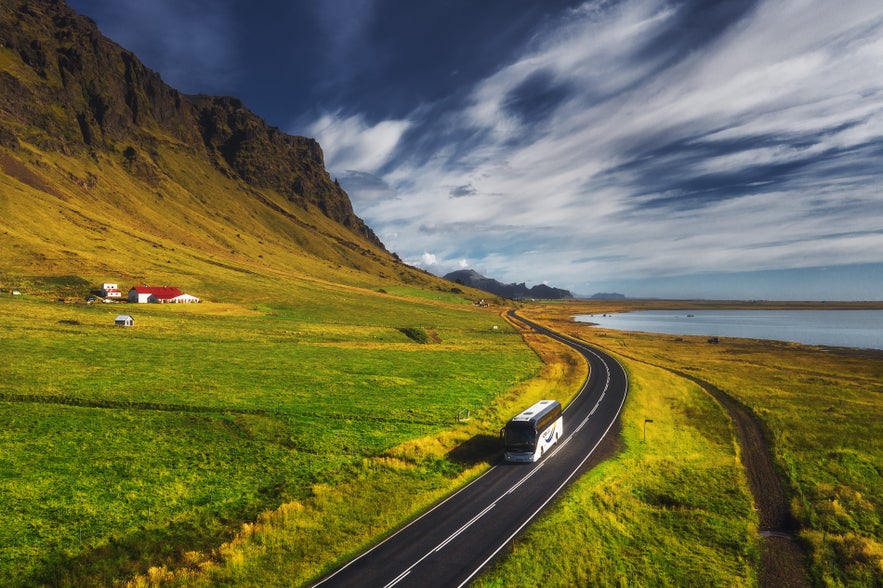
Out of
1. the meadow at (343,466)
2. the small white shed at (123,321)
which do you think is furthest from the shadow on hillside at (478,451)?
the small white shed at (123,321)

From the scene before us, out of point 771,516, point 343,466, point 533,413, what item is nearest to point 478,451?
point 533,413

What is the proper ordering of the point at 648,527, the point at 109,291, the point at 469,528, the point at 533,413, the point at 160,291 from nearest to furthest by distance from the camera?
1. the point at 469,528
2. the point at 648,527
3. the point at 533,413
4. the point at 109,291
5. the point at 160,291

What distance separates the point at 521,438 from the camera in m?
33.4

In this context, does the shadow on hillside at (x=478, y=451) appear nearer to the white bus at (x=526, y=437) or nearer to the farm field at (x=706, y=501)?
the white bus at (x=526, y=437)

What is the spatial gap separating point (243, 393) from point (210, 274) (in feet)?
421

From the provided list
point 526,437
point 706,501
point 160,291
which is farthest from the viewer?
point 160,291

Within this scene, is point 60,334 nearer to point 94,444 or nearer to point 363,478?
point 94,444

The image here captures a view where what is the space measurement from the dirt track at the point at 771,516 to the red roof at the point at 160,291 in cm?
13117

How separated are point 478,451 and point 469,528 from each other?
469 inches

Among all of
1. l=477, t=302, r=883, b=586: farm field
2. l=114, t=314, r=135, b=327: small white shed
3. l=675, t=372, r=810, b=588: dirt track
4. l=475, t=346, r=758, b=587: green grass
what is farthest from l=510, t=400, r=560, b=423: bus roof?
l=114, t=314, r=135, b=327: small white shed

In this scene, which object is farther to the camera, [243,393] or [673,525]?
[243,393]

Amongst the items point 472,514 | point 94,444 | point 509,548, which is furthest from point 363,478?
point 94,444

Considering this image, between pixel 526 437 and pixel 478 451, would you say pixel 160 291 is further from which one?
pixel 526 437

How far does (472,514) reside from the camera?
2597cm
